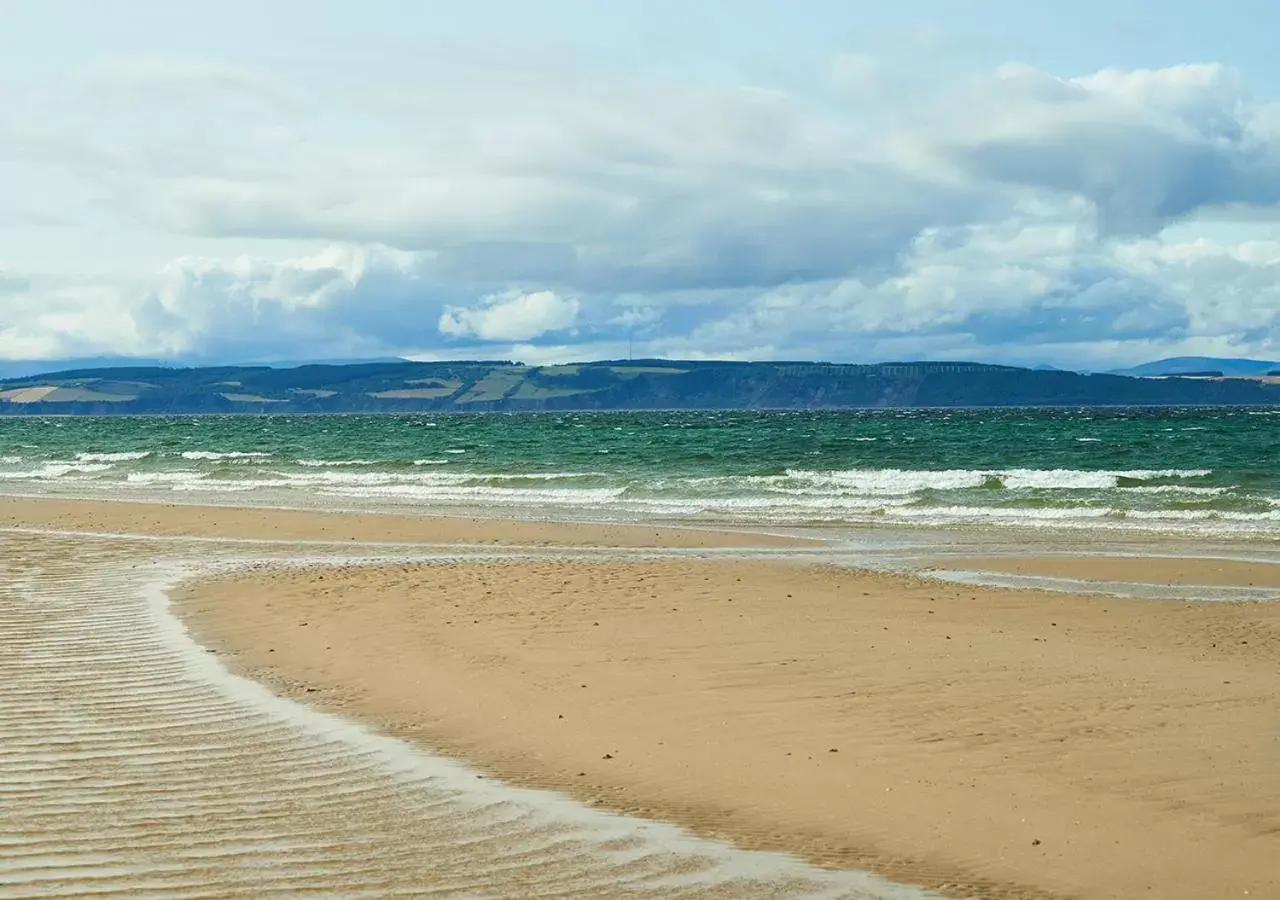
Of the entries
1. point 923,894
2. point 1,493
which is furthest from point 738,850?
point 1,493

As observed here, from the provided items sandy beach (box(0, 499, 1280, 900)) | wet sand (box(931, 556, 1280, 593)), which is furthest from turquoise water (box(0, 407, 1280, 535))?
sandy beach (box(0, 499, 1280, 900))

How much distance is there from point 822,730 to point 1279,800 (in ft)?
9.74

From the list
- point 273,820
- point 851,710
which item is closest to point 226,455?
point 851,710

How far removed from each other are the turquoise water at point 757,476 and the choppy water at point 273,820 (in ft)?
70.0

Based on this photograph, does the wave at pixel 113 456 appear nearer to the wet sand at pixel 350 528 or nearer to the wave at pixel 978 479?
the wet sand at pixel 350 528

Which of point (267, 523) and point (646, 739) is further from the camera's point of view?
point (267, 523)

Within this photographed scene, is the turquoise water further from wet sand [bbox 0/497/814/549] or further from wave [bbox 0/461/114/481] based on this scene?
wet sand [bbox 0/497/814/549]

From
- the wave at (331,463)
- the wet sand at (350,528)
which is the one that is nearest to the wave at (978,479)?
the wet sand at (350,528)

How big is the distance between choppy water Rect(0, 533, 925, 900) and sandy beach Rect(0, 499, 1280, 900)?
1.44ft

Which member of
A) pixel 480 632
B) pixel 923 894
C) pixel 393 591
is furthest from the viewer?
Result: pixel 393 591

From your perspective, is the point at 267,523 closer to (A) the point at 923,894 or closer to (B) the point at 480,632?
(B) the point at 480,632

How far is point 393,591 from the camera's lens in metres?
17.5

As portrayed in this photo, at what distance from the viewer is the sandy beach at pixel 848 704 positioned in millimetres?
7316

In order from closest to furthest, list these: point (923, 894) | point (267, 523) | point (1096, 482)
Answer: point (923, 894)
point (267, 523)
point (1096, 482)
